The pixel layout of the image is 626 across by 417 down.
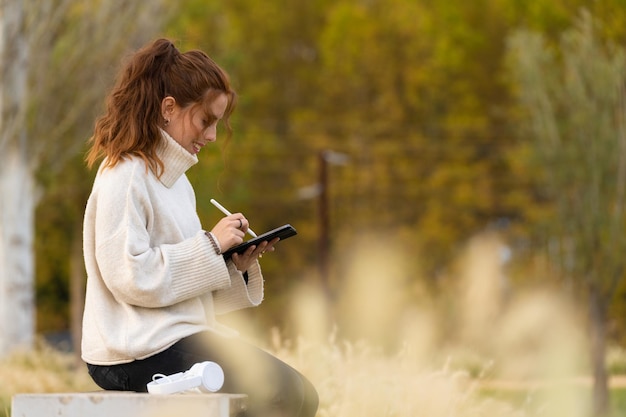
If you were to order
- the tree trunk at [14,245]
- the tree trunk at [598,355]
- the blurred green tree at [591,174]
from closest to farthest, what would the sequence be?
the tree trunk at [598,355], the blurred green tree at [591,174], the tree trunk at [14,245]

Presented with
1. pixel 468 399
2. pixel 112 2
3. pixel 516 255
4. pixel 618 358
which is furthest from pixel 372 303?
pixel 516 255

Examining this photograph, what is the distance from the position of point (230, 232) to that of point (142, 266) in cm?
30

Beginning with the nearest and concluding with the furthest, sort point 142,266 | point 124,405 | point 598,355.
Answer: point 124,405
point 142,266
point 598,355

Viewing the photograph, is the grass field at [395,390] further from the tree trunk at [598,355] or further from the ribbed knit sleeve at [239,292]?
the tree trunk at [598,355]

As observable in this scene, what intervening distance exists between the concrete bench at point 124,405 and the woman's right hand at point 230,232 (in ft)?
1.57

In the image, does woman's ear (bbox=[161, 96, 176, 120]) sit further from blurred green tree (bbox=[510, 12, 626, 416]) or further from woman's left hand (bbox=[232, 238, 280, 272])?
blurred green tree (bbox=[510, 12, 626, 416])

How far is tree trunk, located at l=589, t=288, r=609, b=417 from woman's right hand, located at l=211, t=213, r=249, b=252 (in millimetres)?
6542

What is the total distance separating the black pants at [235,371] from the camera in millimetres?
3812

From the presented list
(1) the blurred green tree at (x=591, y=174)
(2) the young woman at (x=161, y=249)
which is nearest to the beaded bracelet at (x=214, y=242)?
(2) the young woman at (x=161, y=249)

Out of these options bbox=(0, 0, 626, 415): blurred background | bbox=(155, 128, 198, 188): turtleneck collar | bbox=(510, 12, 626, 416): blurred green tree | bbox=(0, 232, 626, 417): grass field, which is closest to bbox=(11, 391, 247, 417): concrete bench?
bbox=(155, 128, 198, 188): turtleneck collar

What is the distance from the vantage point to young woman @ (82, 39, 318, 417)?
3.80m

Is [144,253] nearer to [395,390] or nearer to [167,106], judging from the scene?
[167,106]

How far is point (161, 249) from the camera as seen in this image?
385 cm

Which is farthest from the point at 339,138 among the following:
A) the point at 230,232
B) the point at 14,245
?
the point at 230,232
